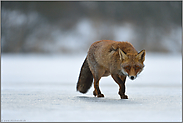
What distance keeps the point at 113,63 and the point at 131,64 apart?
0.48 m

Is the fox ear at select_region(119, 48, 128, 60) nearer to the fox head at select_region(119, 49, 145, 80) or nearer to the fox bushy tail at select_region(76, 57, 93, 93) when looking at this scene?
the fox head at select_region(119, 49, 145, 80)

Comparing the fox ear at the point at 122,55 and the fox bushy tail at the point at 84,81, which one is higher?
the fox ear at the point at 122,55

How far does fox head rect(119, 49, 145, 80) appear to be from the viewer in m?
4.77

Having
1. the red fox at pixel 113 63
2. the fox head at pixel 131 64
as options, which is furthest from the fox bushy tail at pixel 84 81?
the fox head at pixel 131 64

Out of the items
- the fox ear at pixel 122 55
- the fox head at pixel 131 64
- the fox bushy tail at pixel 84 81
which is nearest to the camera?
the fox head at pixel 131 64

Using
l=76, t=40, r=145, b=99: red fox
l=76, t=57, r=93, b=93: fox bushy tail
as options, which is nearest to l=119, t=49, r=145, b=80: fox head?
l=76, t=40, r=145, b=99: red fox

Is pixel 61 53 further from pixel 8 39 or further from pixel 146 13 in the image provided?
pixel 146 13

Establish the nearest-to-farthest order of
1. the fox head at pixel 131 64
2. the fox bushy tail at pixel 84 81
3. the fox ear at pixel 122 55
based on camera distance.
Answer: the fox head at pixel 131 64 < the fox ear at pixel 122 55 < the fox bushy tail at pixel 84 81

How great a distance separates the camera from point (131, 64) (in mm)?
4809

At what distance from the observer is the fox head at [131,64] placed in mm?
4765

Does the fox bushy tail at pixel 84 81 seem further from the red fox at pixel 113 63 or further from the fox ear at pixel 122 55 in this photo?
the fox ear at pixel 122 55

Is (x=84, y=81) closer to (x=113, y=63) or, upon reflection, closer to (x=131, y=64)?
(x=113, y=63)

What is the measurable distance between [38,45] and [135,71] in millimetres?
23598

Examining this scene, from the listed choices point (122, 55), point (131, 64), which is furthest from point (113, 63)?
point (131, 64)
